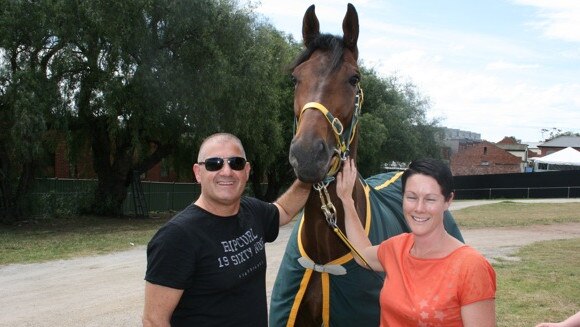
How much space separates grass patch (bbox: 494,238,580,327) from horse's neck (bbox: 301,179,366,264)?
3652 millimetres

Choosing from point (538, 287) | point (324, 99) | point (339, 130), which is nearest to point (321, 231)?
point (339, 130)

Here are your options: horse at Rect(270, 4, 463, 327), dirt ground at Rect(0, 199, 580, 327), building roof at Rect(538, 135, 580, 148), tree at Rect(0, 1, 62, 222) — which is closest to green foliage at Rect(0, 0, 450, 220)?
tree at Rect(0, 1, 62, 222)

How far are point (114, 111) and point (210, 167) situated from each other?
14.4 metres

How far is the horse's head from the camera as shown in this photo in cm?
260

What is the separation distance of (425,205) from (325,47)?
1262 millimetres

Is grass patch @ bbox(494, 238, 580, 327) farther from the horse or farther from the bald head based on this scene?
the bald head

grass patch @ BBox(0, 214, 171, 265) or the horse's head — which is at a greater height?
the horse's head

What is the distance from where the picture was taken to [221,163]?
Result: 2.57 meters

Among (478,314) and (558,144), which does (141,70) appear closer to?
(478,314)

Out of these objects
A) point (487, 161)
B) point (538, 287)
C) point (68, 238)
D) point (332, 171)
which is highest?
point (487, 161)

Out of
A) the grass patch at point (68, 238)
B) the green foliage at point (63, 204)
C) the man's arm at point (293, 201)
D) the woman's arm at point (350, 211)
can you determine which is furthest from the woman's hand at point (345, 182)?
the green foliage at point (63, 204)

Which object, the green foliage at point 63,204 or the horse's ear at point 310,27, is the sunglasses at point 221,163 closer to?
the horse's ear at point 310,27

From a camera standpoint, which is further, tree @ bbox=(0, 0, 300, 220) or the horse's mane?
tree @ bbox=(0, 0, 300, 220)

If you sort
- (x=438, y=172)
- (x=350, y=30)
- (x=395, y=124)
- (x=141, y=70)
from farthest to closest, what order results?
(x=395, y=124), (x=141, y=70), (x=350, y=30), (x=438, y=172)
